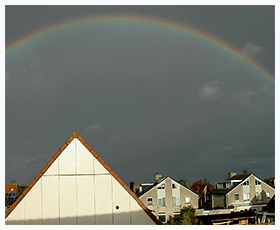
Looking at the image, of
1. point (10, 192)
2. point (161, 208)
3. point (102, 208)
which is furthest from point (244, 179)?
point (102, 208)

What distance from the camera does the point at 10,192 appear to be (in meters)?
41.1

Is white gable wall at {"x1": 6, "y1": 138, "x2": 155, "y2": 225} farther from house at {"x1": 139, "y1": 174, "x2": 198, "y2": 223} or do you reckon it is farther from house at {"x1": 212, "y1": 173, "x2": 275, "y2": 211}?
house at {"x1": 212, "y1": 173, "x2": 275, "y2": 211}

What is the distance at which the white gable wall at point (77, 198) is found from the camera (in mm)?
4535

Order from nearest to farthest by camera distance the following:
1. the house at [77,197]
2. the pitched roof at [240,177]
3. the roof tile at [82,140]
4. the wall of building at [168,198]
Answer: the house at [77,197]
the roof tile at [82,140]
the wall of building at [168,198]
the pitched roof at [240,177]

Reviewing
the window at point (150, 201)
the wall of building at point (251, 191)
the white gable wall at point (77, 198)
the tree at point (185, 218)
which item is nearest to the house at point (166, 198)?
the window at point (150, 201)

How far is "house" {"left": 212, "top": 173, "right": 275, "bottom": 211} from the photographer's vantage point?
1518 inches

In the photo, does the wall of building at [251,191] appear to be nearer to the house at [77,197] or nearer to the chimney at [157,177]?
the chimney at [157,177]

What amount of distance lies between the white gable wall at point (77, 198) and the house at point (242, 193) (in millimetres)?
35537

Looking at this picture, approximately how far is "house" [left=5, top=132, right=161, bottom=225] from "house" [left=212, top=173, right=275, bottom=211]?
35538mm

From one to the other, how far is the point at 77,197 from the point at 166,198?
30728 mm

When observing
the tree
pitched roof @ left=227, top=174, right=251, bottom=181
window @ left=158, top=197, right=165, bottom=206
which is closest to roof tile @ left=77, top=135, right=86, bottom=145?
the tree

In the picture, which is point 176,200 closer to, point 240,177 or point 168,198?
point 168,198

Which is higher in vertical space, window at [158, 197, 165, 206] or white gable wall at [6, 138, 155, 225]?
white gable wall at [6, 138, 155, 225]
